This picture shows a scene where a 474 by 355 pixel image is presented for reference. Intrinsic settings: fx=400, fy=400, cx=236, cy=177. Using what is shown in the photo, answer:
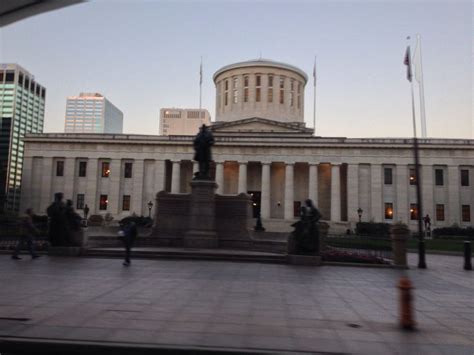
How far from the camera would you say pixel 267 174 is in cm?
5862

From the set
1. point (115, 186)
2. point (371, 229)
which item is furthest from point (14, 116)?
point (371, 229)

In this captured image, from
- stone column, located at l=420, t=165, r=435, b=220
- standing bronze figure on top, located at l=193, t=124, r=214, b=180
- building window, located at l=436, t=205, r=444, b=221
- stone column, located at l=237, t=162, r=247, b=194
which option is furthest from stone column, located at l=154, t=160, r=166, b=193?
building window, located at l=436, t=205, r=444, b=221

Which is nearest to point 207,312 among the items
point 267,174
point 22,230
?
point 22,230

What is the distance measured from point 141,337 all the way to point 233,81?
68872 millimetres

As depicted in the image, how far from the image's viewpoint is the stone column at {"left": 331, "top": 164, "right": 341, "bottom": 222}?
184 ft

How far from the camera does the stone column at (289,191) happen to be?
187ft

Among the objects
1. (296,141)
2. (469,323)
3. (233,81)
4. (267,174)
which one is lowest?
(469,323)

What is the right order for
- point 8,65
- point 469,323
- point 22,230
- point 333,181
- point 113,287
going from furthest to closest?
point 8,65 → point 333,181 → point 22,230 → point 113,287 → point 469,323

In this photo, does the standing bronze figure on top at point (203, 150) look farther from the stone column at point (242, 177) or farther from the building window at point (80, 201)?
the building window at point (80, 201)

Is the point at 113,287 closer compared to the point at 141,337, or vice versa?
the point at 141,337

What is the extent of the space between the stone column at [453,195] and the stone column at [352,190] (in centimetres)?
1256

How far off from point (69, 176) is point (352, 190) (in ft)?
138

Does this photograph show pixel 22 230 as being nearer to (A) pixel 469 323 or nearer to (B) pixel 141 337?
(B) pixel 141 337

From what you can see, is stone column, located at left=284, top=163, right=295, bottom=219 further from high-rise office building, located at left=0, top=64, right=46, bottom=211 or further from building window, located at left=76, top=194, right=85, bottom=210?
high-rise office building, located at left=0, top=64, right=46, bottom=211
